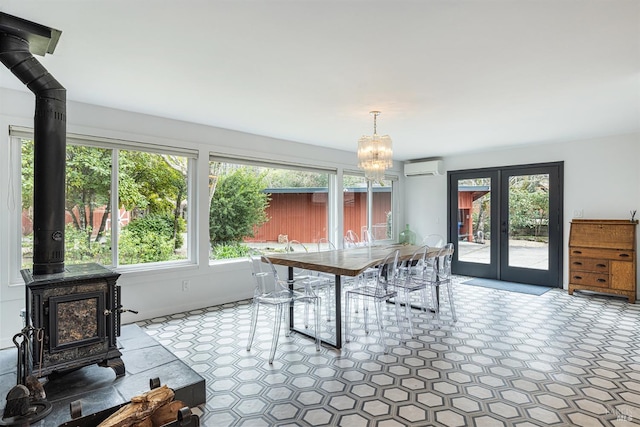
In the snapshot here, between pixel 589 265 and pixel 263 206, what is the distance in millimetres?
4796

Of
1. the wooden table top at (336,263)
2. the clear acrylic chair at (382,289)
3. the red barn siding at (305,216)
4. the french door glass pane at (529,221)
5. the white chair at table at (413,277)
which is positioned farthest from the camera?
the french door glass pane at (529,221)

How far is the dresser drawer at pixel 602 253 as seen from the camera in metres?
4.74

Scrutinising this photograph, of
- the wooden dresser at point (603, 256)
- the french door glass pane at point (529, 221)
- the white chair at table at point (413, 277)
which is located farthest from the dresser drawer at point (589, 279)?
the white chair at table at point (413, 277)

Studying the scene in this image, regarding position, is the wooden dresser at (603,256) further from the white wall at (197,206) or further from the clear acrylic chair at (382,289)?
the white wall at (197,206)

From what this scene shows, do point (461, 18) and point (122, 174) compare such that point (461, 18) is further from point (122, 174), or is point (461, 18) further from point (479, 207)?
point (479, 207)

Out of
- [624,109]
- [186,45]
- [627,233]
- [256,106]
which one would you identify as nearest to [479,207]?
[627,233]

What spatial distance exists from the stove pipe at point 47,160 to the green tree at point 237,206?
235cm

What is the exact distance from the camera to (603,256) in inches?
193

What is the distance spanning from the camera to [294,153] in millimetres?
5422

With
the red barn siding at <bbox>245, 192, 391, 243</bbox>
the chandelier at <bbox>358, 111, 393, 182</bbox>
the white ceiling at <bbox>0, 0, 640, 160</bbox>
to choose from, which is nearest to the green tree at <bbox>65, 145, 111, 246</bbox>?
the white ceiling at <bbox>0, 0, 640, 160</bbox>

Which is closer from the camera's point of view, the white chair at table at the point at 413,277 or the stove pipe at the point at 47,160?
the stove pipe at the point at 47,160

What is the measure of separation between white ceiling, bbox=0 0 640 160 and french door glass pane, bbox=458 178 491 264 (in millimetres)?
2341

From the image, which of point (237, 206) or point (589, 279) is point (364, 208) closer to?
point (237, 206)

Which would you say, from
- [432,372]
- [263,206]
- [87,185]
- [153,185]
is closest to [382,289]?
[432,372]
